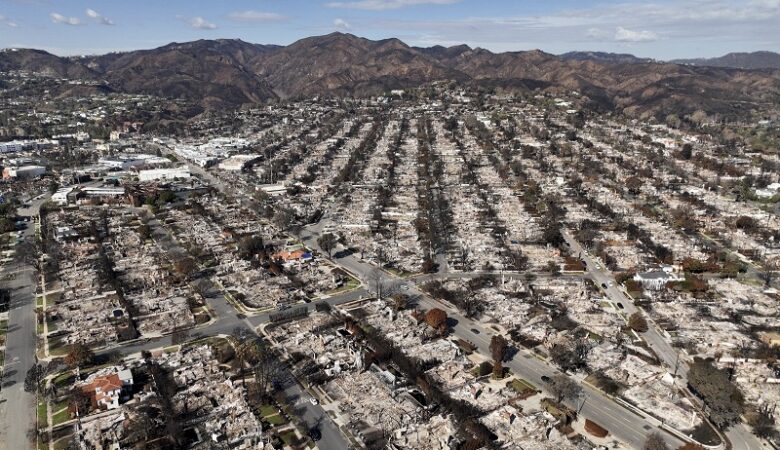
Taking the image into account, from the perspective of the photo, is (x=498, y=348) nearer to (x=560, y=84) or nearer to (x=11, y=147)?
(x=11, y=147)

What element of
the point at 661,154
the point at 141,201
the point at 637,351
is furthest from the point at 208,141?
the point at 637,351

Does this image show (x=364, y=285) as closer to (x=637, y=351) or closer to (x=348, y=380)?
(x=348, y=380)

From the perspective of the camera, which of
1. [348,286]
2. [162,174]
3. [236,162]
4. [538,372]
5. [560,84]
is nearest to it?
[538,372]

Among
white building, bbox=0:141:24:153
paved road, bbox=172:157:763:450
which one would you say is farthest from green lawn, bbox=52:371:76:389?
white building, bbox=0:141:24:153

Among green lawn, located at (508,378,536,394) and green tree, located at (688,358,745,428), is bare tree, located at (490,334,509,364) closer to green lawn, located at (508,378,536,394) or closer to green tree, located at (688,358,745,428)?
green lawn, located at (508,378,536,394)

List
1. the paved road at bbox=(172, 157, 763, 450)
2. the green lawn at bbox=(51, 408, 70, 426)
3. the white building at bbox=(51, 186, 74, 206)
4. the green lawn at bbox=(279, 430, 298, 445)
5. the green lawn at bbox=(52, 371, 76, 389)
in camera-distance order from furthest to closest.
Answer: the white building at bbox=(51, 186, 74, 206) < the green lawn at bbox=(52, 371, 76, 389) < the green lawn at bbox=(51, 408, 70, 426) < the paved road at bbox=(172, 157, 763, 450) < the green lawn at bbox=(279, 430, 298, 445)

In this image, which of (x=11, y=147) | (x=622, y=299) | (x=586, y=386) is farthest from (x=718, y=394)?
(x=11, y=147)
